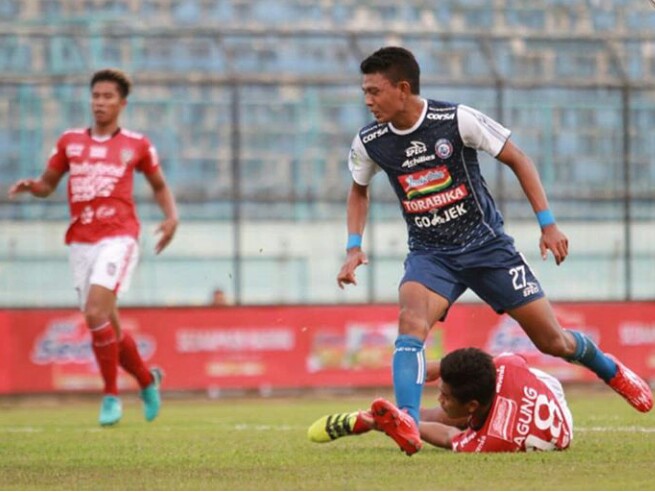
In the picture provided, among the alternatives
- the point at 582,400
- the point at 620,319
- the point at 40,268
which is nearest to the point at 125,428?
the point at 582,400

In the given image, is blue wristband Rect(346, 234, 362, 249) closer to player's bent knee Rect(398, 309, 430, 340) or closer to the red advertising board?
player's bent knee Rect(398, 309, 430, 340)

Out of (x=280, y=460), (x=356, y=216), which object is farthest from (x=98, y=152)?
(x=280, y=460)

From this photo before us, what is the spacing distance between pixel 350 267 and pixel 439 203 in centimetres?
59

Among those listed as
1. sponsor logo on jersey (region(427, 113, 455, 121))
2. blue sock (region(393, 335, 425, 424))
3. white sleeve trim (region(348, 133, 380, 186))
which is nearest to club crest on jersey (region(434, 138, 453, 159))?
sponsor logo on jersey (region(427, 113, 455, 121))

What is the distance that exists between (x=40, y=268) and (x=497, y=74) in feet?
21.2

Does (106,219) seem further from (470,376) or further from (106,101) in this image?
(470,376)

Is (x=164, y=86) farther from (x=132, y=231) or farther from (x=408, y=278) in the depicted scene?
(x=408, y=278)

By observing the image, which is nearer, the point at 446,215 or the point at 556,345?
the point at 446,215

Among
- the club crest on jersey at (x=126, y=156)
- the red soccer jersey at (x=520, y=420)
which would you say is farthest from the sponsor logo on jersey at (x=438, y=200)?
the club crest on jersey at (x=126, y=156)

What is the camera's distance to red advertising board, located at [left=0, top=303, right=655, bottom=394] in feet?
59.6

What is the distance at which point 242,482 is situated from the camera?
22.4 feet

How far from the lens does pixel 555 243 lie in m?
7.77

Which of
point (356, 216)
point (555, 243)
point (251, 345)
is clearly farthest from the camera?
point (251, 345)

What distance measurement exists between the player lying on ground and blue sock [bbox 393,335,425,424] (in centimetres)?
23
